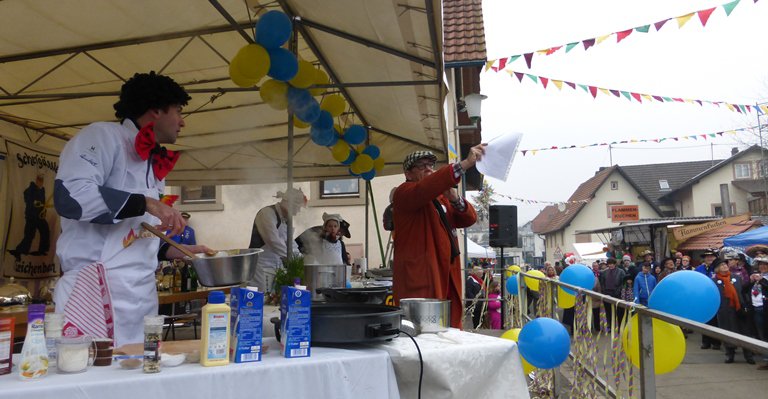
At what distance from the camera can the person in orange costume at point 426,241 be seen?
3.18 meters

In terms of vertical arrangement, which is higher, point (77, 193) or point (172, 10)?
point (172, 10)

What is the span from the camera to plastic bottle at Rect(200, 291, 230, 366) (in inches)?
55.0

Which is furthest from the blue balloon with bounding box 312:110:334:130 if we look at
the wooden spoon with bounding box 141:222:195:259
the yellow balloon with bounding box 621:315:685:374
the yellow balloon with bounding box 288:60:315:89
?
the yellow balloon with bounding box 621:315:685:374

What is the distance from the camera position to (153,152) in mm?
2020

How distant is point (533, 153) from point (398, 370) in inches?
620

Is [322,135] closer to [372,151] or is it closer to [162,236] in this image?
[372,151]

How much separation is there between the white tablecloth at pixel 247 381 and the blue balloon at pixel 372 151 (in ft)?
18.8

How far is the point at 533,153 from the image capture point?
16516 mm

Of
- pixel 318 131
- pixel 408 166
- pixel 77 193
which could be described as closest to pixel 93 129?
pixel 77 193

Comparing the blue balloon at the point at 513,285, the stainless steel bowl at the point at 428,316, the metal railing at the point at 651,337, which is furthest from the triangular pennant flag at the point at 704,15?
the stainless steel bowl at the point at 428,316

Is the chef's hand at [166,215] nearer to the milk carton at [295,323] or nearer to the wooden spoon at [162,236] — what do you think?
the wooden spoon at [162,236]

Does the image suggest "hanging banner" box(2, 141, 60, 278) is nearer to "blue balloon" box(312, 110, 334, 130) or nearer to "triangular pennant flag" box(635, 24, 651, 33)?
"blue balloon" box(312, 110, 334, 130)

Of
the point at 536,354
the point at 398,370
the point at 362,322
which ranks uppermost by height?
the point at 362,322

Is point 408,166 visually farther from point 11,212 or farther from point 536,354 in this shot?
point 11,212
